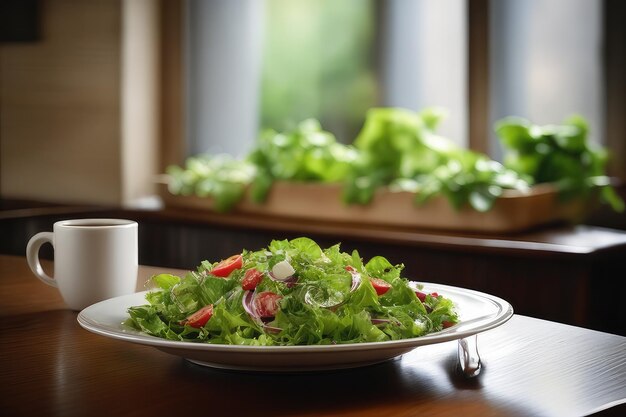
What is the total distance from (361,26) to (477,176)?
1002 millimetres

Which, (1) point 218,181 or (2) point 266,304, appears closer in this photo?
(2) point 266,304

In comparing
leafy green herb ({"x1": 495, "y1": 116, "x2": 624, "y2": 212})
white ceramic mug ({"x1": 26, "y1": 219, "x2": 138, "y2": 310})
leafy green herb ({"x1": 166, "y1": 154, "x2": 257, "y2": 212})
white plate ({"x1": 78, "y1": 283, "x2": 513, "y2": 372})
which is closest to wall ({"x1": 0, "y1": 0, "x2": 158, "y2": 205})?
leafy green herb ({"x1": 166, "y1": 154, "x2": 257, "y2": 212})

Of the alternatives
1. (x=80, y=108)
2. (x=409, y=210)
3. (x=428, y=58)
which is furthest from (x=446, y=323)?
(x=80, y=108)

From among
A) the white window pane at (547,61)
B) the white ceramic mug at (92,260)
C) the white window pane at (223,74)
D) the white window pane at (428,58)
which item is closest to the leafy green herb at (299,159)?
the white window pane at (428,58)

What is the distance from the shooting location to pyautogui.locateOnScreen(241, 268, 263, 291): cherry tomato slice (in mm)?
869

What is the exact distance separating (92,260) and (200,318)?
308 mm

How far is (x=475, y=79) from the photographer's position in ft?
9.36

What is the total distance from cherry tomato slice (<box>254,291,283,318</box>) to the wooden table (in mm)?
56

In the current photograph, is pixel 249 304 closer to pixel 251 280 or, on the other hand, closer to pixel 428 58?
pixel 251 280

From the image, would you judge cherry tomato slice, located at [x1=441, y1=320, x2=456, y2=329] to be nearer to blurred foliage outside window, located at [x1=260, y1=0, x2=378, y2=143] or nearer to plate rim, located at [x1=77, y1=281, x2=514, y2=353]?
plate rim, located at [x1=77, y1=281, x2=514, y2=353]

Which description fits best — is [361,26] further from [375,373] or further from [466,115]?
[375,373]

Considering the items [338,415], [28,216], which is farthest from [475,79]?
[338,415]

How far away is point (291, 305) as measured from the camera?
0.84 meters

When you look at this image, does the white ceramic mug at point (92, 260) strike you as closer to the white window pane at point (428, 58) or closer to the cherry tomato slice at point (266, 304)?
the cherry tomato slice at point (266, 304)
